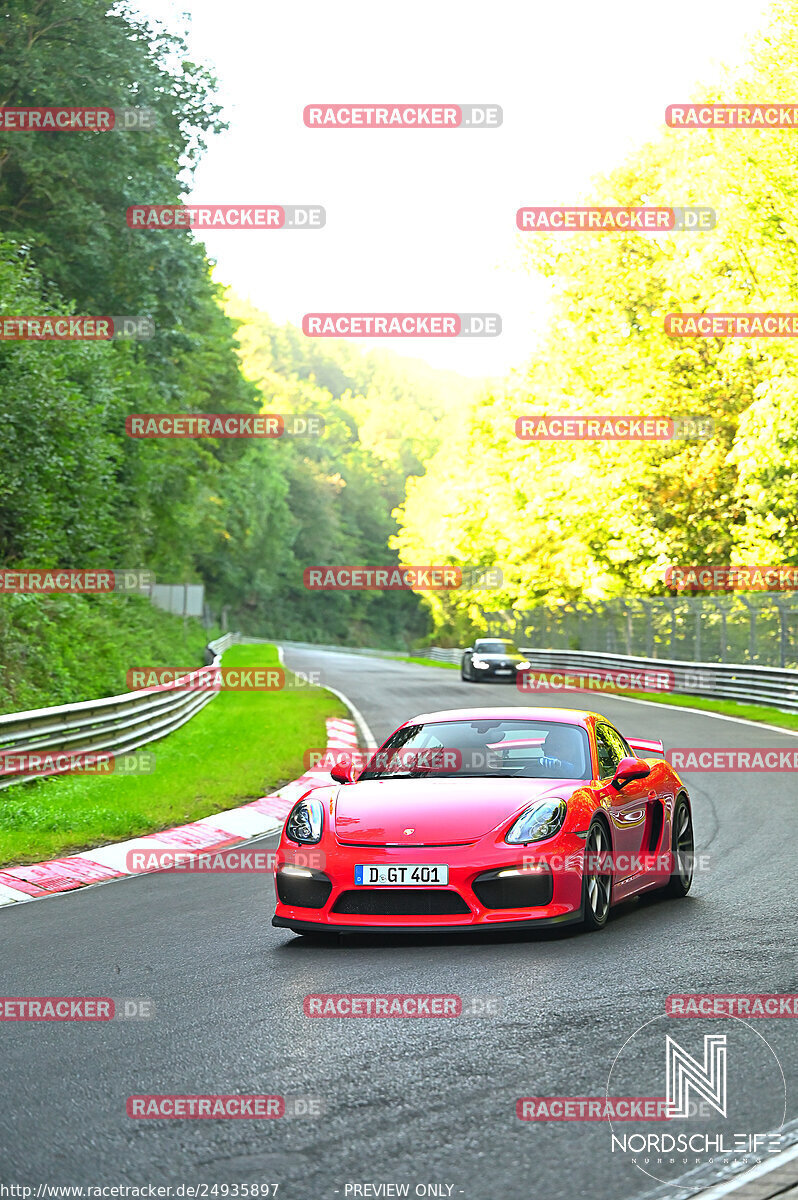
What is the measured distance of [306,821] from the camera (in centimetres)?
854

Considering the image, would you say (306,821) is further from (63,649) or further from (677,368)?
(677,368)

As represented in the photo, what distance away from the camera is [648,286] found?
45625 mm

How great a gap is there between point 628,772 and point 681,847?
52.5 inches

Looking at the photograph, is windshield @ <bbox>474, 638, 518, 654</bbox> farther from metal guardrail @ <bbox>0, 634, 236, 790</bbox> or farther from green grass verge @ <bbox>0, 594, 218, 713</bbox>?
metal guardrail @ <bbox>0, 634, 236, 790</bbox>

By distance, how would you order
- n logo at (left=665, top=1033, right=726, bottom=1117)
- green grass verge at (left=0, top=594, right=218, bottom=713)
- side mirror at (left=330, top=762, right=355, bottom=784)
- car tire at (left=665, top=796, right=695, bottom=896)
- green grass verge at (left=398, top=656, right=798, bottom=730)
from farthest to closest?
green grass verge at (left=398, top=656, right=798, bottom=730), green grass verge at (left=0, top=594, right=218, bottom=713), car tire at (left=665, top=796, right=695, bottom=896), side mirror at (left=330, top=762, right=355, bottom=784), n logo at (left=665, top=1033, right=726, bottom=1117)

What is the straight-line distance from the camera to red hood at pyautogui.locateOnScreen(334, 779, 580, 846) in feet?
26.4

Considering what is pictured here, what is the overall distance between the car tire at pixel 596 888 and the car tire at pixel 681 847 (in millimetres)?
1239

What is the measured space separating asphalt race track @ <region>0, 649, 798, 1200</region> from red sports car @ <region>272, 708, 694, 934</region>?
225mm

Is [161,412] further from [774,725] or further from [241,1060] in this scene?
[241,1060]

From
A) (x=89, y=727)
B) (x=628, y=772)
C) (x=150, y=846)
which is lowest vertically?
(x=150, y=846)

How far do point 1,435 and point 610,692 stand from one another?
21.0 metres

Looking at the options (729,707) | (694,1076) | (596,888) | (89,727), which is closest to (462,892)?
(596,888)

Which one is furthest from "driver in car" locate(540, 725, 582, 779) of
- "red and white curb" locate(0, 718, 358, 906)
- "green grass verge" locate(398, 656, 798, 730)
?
"green grass verge" locate(398, 656, 798, 730)

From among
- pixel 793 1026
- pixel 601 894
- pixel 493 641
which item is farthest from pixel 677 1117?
pixel 493 641
